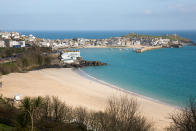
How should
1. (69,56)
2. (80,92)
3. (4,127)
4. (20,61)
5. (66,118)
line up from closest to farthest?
1. (4,127)
2. (66,118)
3. (80,92)
4. (20,61)
5. (69,56)

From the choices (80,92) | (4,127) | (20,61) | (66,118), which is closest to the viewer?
(4,127)

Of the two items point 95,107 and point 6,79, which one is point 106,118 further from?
point 6,79

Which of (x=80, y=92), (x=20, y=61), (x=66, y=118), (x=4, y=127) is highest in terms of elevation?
(x=20, y=61)

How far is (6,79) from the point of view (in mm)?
23469

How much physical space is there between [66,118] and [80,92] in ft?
29.5

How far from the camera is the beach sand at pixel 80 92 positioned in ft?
50.3

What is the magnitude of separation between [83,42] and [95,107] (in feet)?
213

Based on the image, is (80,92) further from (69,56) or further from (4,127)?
(69,56)

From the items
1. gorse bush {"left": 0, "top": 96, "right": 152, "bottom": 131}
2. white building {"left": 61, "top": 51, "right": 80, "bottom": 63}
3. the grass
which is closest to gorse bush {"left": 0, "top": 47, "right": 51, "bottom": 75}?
white building {"left": 61, "top": 51, "right": 80, "bottom": 63}

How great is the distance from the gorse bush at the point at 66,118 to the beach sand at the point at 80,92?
403 centimetres

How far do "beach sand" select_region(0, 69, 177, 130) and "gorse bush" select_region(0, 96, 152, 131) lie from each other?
4.03 meters

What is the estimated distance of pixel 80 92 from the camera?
19953 mm

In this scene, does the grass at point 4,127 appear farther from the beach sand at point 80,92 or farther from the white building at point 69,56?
the white building at point 69,56

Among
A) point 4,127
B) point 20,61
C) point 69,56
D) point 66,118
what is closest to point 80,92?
point 66,118
